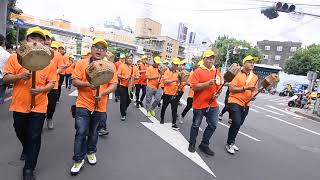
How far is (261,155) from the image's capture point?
7680mm

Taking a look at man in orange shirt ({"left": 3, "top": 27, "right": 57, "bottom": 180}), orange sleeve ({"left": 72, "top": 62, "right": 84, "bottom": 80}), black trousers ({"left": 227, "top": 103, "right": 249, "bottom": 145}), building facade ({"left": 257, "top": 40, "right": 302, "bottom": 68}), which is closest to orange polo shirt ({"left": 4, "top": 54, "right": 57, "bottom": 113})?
man in orange shirt ({"left": 3, "top": 27, "right": 57, "bottom": 180})

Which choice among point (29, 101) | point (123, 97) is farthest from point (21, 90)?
point (123, 97)

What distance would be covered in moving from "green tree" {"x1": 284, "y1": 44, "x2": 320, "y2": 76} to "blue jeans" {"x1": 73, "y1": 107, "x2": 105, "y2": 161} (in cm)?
5360

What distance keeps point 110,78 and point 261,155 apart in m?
4.40

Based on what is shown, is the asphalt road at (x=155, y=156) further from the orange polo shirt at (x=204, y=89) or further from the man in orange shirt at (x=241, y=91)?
the orange polo shirt at (x=204, y=89)

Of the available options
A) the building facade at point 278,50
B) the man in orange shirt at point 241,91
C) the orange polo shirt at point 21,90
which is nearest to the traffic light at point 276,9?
the man in orange shirt at point 241,91

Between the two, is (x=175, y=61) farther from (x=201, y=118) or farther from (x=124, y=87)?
(x=201, y=118)

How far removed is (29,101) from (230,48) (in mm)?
59029

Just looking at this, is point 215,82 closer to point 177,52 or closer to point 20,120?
point 20,120

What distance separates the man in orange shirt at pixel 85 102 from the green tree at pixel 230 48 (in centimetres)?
Result: 5571

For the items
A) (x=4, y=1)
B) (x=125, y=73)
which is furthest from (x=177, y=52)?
(x=125, y=73)

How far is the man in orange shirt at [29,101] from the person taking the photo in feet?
14.3

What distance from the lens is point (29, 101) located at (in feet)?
14.4

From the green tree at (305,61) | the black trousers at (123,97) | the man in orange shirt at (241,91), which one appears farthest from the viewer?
the green tree at (305,61)
